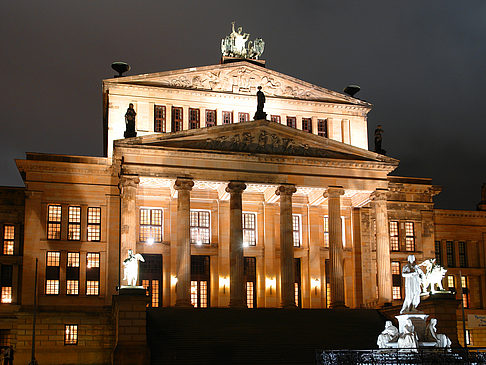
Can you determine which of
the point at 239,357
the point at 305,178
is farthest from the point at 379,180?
the point at 239,357

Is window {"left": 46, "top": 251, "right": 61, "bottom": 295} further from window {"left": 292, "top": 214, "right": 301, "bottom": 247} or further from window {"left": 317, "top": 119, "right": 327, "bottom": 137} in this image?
window {"left": 317, "top": 119, "right": 327, "bottom": 137}

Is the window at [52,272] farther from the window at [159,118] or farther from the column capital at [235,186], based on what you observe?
the column capital at [235,186]

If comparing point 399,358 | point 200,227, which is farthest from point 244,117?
point 399,358

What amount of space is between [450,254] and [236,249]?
23.6 metres

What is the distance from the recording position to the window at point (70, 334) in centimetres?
4728

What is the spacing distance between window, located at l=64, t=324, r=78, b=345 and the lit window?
25172 millimetres

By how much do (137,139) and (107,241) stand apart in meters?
8.55

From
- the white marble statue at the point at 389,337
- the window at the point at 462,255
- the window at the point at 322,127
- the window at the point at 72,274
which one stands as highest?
the window at the point at 322,127

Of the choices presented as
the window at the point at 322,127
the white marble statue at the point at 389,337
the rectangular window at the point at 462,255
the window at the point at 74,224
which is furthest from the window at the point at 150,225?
Answer: the rectangular window at the point at 462,255

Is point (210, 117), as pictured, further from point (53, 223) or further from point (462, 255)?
point (462, 255)

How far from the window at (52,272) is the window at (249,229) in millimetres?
13828

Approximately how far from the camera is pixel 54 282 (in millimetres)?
48969

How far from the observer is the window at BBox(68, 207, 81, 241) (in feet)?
164

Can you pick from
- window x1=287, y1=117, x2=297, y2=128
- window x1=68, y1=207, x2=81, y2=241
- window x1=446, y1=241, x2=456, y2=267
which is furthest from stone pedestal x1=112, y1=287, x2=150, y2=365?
window x1=446, y1=241, x2=456, y2=267
